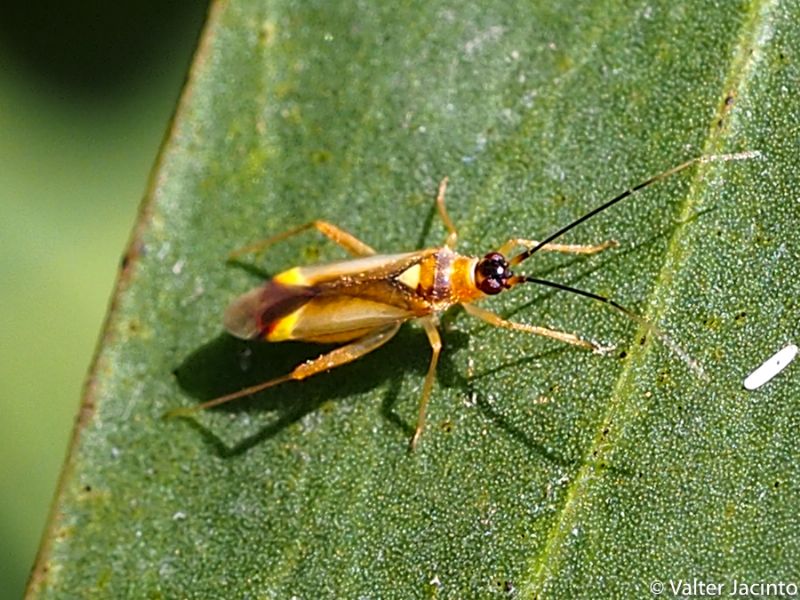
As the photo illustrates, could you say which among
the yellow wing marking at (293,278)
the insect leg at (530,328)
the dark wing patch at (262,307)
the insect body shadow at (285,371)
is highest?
the yellow wing marking at (293,278)

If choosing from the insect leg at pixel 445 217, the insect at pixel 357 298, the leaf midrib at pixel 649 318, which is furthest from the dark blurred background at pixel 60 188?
the leaf midrib at pixel 649 318

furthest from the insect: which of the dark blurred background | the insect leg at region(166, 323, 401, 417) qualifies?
the dark blurred background

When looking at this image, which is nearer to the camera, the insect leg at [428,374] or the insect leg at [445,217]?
the insect leg at [428,374]

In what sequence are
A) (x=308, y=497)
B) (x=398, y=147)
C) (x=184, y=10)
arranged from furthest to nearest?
1. (x=184, y=10)
2. (x=398, y=147)
3. (x=308, y=497)

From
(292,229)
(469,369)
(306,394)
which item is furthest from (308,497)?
(292,229)

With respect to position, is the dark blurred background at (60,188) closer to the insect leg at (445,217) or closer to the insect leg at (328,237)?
the insect leg at (328,237)

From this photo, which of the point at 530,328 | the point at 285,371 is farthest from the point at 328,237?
the point at 530,328

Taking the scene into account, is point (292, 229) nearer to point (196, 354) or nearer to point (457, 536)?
point (196, 354)
